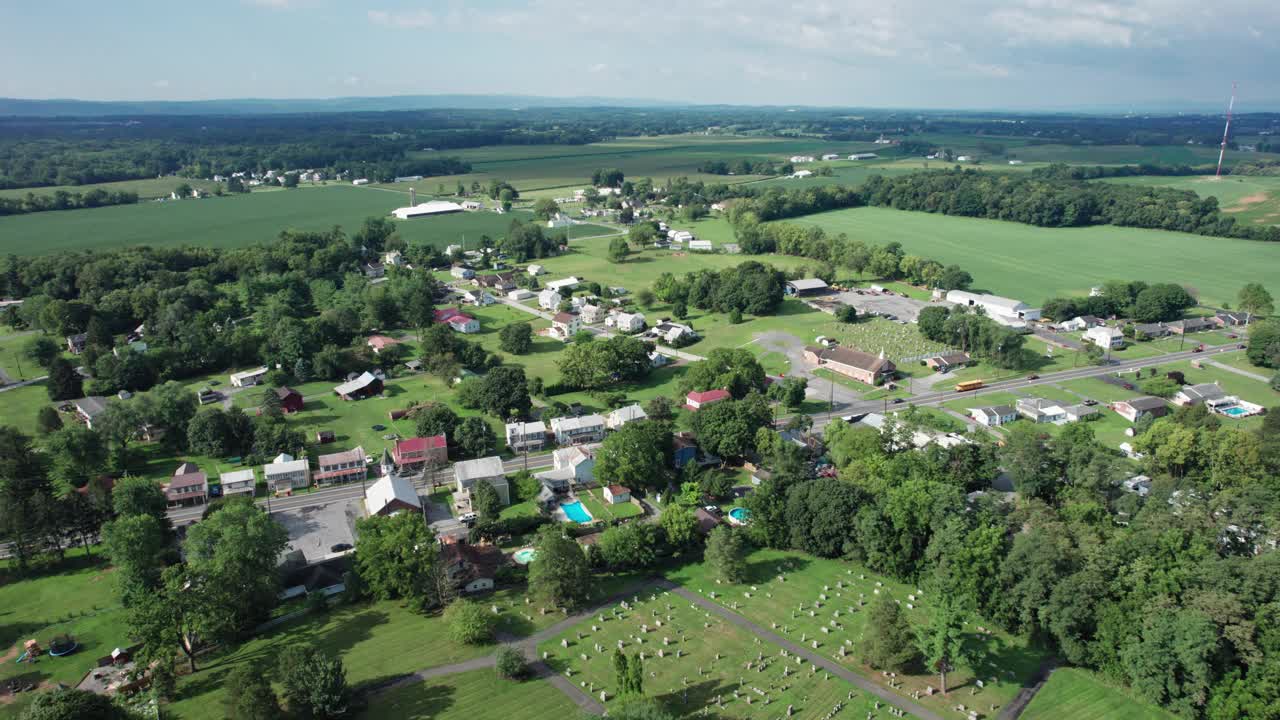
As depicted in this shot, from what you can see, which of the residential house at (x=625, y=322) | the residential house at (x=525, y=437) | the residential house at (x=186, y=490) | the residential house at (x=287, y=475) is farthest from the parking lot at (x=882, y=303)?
the residential house at (x=186, y=490)

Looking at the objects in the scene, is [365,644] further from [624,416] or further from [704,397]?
[704,397]

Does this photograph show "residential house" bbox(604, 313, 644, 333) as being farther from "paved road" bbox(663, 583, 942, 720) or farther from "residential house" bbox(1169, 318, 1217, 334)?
"residential house" bbox(1169, 318, 1217, 334)

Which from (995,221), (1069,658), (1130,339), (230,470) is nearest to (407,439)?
(230,470)

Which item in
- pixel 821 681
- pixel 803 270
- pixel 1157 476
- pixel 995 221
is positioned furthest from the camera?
pixel 995 221

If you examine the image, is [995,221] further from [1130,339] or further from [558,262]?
[558,262]

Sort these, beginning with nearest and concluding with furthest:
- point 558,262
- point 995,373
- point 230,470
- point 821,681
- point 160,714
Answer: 1. point 160,714
2. point 821,681
3. point 230,470
4. point 995,373
5. point 558,262

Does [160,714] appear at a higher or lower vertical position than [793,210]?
lower

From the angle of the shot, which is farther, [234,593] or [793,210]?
[793,210]

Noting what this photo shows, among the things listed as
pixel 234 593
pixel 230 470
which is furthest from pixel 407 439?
pixel 234 593

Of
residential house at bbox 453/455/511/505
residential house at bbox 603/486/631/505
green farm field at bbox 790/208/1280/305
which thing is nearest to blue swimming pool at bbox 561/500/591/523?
residential house at bbox 603/486/631/505
